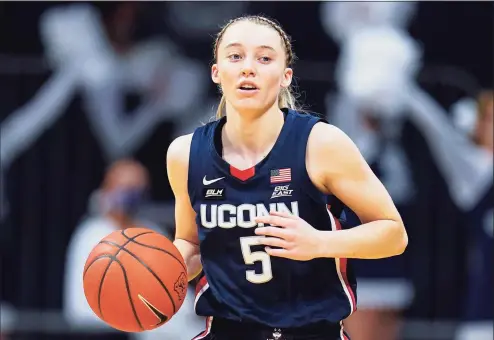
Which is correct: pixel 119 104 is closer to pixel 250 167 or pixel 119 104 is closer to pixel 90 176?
pixel 90 176

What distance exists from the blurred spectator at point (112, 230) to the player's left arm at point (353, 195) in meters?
3.68

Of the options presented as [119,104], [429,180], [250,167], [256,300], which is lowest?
[256,300]

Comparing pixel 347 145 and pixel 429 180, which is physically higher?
pixel 429 180

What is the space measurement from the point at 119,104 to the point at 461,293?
3.07 m

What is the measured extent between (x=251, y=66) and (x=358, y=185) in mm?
638

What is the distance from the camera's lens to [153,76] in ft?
29.4

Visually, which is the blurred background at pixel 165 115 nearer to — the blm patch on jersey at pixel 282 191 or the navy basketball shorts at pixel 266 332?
the navy basketball shorts at pixel 266 332

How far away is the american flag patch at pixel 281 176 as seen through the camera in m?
4.55

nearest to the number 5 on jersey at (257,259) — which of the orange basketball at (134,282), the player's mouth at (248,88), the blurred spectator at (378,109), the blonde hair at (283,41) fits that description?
the orange basketball at (134,282)

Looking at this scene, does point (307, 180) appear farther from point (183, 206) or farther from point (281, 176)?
point (183, 206)

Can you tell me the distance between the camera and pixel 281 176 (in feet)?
15.0

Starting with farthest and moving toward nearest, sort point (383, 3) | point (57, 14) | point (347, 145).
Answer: point (57, 14), point (383, 3), point (347, 145)

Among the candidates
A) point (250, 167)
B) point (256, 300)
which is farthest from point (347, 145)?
point (256, 300)

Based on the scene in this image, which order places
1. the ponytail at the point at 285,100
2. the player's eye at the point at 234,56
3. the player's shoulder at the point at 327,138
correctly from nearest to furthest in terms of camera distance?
the player's shoulder at the point at 327,138 → the player's eye at the point at 234,56 → the ponytail at the point at 285,100
